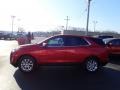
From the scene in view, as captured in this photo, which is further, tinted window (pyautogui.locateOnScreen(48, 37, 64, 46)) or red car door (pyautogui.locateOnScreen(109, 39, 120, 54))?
red car door (pyautogui.locateOnScreen(109, 39, 120, 54))

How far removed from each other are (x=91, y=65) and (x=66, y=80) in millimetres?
2532

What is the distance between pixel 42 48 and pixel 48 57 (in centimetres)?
47

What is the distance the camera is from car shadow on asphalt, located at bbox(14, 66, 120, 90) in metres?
9.21

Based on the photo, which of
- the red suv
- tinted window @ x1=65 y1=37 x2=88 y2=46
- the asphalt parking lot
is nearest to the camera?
the asphalt parking lot

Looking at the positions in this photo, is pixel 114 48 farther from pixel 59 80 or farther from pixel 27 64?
pixel 59 80

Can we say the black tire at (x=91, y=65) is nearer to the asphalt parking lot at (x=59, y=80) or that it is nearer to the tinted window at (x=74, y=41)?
the asphalt parking lot at (x=59, y=80)

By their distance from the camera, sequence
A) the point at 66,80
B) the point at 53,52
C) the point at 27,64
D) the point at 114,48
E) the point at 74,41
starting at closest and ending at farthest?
the point at 66,80
the point at 27,64
the point at 53,52
the point at 74,41
the point at 114,48

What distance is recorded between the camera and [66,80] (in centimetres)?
1041

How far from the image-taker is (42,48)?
12039 mm

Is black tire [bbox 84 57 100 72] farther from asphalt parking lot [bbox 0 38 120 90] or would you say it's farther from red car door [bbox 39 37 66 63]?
red car door [bbox 39 37 66 63]

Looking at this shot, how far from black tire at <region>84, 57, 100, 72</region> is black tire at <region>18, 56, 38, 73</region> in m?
2.35

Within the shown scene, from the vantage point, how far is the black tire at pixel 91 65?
496 inches

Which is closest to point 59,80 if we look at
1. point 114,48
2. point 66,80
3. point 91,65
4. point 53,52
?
point 66,80

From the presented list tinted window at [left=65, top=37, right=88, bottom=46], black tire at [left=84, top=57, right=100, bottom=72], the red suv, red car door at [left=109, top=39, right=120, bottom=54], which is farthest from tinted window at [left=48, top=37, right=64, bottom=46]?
red car door at [left=109, top=39, right=120, bottom=54]
